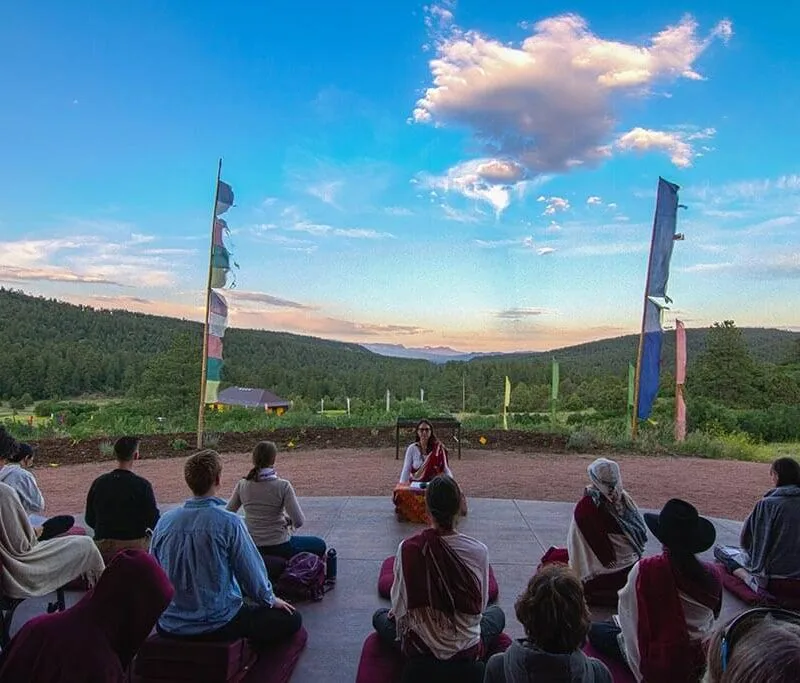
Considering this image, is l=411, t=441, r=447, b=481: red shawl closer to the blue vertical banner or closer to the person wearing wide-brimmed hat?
the person wearing wide-brimmed hat

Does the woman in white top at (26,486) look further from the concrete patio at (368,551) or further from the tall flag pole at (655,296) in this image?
the tall flag pole at (655,296)

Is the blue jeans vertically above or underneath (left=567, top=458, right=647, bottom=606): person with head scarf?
underneath

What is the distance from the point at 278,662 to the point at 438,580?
1154mm

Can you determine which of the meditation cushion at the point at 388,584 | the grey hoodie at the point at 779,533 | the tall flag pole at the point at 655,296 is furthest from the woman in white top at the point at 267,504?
the tall flag pole at the point at 655,296

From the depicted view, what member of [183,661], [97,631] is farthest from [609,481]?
[97,631]

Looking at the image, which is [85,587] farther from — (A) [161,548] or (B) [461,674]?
(B) [461,674]

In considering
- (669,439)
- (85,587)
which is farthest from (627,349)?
(85,587)

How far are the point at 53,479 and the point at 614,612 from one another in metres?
8.35

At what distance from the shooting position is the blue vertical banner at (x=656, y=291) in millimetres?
12070

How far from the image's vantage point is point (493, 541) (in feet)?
18.0

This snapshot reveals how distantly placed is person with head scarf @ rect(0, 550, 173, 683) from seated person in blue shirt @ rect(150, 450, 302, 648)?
2.42 ft

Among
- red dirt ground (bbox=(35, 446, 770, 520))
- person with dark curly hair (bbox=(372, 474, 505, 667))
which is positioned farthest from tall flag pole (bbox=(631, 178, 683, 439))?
person with dark curly hair (bbox=(372, 474, 505, 667))

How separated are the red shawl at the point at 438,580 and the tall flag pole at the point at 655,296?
10542 mm

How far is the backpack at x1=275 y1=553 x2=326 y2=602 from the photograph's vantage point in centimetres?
397
